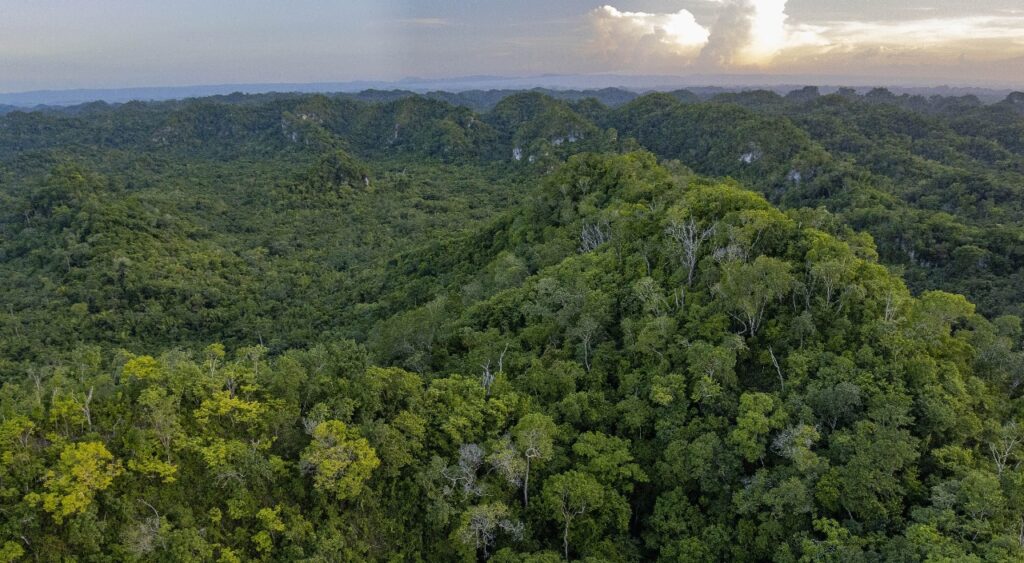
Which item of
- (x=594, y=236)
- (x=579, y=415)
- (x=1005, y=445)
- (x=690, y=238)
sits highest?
(x=690, y=238)

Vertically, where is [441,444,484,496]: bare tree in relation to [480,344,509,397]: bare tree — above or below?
below

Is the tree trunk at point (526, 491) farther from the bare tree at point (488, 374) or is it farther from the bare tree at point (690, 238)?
the bare tree at point (690, 238)

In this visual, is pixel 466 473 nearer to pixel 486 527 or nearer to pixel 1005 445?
pixel 486 527

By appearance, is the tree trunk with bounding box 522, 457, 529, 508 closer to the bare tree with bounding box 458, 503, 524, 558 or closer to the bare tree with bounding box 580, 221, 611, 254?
the bare tree with bounding box 458, 503, 524, 558

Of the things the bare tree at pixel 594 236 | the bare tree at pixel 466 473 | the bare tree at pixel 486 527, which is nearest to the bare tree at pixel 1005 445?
the bare tree at pixel 486 527

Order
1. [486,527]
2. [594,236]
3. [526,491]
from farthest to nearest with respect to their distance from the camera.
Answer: [594,236], [526,491], [486,527]

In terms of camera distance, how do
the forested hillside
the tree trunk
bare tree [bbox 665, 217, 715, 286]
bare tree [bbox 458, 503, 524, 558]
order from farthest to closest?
1. bare tree [bbox 665, 217, 715, 286]
2. the tree trunk
3. bare tree [bbox 458, 503, 524, 558]
4. the forested hillside

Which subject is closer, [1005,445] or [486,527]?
[486,527]

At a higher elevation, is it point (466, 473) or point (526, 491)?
point (466, 473)

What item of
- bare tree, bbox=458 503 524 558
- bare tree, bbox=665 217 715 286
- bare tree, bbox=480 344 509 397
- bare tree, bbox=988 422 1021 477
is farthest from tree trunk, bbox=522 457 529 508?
bare tree, bbox=988 422 1021 477

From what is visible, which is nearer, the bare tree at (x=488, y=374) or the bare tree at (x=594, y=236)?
the bare tree at (x=488, y=374)

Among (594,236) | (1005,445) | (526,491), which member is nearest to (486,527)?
(526,491)
